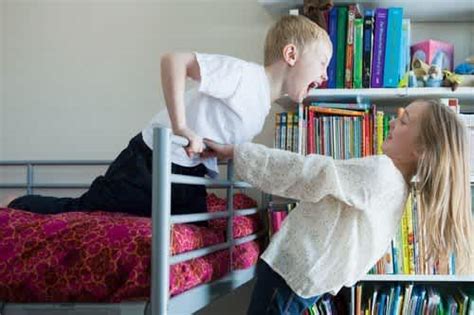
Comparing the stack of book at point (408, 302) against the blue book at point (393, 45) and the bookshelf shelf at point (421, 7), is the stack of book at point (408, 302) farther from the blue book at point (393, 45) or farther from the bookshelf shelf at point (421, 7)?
the bookshelf shelf at point (421, 7)

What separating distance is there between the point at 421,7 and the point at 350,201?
36.4 inches

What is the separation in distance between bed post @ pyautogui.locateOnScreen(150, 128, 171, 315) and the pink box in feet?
3.81

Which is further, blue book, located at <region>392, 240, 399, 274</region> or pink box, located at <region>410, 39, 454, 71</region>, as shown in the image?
pink box, located at <region>410, 39, 454, 71</region>

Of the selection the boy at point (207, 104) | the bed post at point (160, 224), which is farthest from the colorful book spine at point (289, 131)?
the bed post at point (160, 224)

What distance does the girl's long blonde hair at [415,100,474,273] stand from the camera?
1313 mm

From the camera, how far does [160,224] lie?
0.92m

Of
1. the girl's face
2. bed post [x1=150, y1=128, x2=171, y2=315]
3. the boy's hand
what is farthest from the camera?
the girl's face

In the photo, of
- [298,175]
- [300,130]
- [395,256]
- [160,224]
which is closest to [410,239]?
[395,256]

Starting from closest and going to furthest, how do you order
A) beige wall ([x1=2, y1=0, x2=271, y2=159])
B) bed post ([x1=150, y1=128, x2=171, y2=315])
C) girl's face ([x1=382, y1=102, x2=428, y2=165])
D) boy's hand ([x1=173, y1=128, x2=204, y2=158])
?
bed post ([x1=150, y1=128, x2=171, y2=315]) → boy's hand ([x1=173, y1=128, x2=204, y2=158]) → girl's face ([x1=382, y1=102, x2=428, y2=165]) → beige wall ([x1=2, y1=0, x2=271, y2=159])

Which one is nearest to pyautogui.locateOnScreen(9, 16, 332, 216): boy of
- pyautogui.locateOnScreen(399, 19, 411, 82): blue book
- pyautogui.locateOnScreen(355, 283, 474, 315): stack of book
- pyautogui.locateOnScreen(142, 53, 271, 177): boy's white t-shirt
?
pyautogui.locateOnScreen(142, 53, 271, 177): boy's white t-shirt

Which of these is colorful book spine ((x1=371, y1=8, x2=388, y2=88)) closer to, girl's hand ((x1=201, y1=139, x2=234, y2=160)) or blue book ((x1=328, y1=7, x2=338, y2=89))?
blue book ((x1=328, y1=7, x2=338, y2=89))

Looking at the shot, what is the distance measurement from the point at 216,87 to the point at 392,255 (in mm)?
792

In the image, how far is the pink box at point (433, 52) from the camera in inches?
73.4

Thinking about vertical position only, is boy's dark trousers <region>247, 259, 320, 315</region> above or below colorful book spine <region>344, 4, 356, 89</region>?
below
